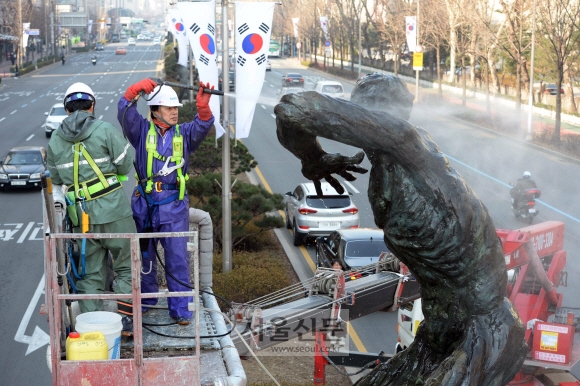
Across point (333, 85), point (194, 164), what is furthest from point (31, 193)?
point (333, 85)

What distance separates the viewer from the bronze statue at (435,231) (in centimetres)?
442

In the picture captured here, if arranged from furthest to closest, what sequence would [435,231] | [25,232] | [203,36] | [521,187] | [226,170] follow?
[25,232] → [521,187] → [226,170] → [203,36] → [435,231]

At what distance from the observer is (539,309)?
12.1 metres

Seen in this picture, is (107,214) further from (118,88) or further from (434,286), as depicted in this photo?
(118,88)

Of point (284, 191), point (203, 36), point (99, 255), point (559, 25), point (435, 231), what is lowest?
point (284, 191)

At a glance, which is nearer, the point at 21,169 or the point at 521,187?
the point at 521,187

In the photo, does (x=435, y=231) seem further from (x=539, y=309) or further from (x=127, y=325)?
(x=539, y=309)

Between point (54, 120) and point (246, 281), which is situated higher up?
point (54, 120)

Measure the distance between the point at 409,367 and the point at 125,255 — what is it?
283 centimetres

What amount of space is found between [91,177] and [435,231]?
322 cm

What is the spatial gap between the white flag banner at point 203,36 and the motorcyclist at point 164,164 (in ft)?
26.7

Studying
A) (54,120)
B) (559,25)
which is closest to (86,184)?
(559,25)

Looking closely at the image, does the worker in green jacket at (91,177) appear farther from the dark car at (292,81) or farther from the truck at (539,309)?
the dark car at (292,81)

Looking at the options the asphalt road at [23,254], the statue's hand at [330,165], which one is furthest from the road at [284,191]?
the statue's hand at [330,165]
